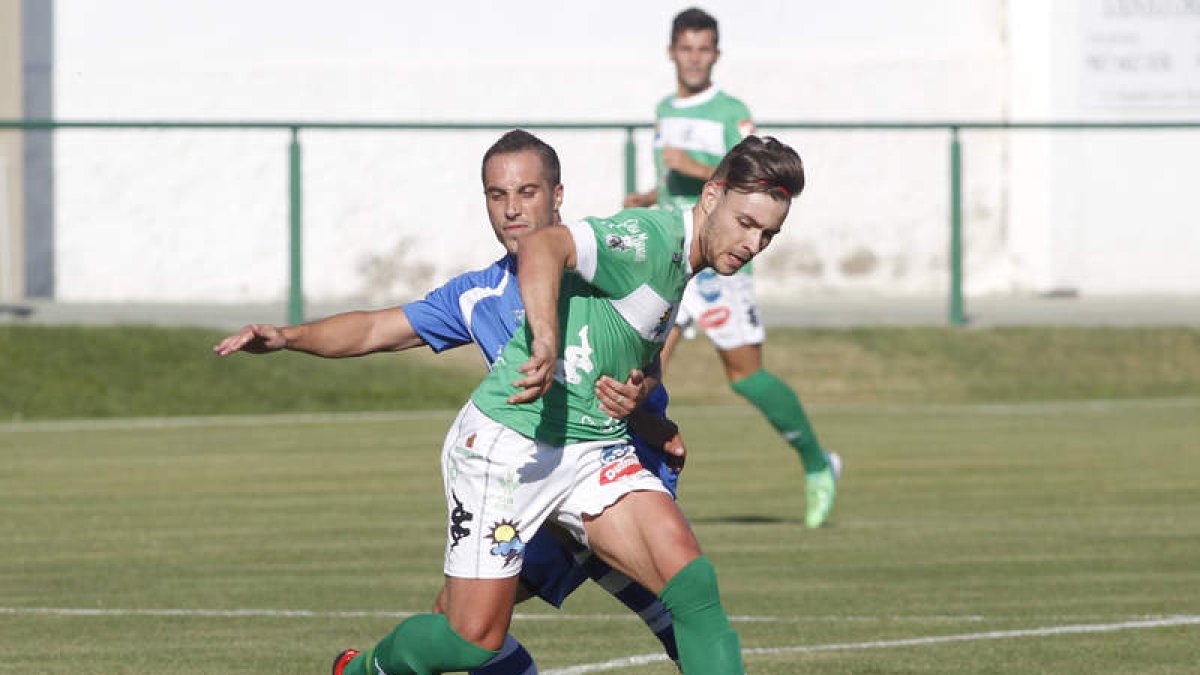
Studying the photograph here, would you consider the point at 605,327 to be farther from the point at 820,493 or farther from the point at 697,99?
the point at 697,99

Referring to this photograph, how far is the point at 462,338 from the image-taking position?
7.17 metres

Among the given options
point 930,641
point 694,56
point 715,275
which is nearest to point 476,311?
point 930,641

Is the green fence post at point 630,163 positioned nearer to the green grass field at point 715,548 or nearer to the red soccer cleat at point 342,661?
the green grass field at point 715,548

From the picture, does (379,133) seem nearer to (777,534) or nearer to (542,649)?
(777,534)

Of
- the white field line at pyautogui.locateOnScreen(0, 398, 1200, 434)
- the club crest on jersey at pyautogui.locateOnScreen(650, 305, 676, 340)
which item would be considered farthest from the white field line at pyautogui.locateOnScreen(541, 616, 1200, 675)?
the white field line at pyautogui.locateOnScreen(0, 398, 1200, 434)

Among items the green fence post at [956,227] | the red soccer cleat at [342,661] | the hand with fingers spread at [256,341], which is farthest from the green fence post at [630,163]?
the hand with fingers spread at [256,341]

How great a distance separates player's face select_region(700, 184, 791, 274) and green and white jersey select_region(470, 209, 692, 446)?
0.28ft

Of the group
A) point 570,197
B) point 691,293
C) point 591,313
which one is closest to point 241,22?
point 570,197

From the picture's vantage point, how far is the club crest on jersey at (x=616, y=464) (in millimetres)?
6715

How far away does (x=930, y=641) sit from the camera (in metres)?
9.09

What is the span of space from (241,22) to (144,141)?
3.10 m

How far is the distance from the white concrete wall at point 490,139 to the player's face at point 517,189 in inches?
787

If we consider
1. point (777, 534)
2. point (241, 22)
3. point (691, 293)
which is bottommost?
point (777, 534)

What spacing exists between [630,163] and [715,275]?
443 inches
